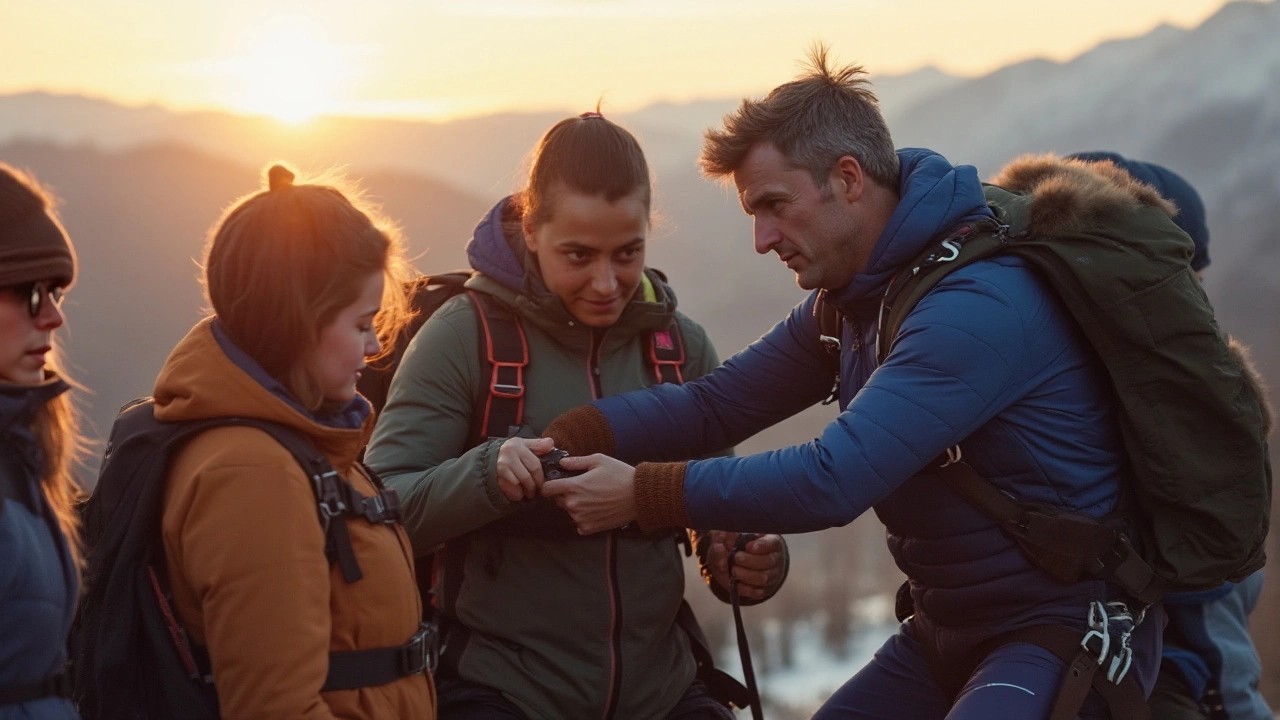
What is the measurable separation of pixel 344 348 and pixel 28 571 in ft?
2.39

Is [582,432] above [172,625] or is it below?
above

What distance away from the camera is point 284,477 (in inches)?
85.5

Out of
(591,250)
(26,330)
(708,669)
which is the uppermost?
(591,250)

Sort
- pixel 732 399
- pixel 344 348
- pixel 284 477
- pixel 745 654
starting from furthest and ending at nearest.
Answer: pixel 732 399 < pixel 745 654 < pixel 344 348 < pixel 284 477

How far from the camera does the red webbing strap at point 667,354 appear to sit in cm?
349

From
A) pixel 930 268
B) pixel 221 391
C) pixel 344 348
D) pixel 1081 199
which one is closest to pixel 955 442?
pixel 930 268

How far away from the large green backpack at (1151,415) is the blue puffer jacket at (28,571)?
76.9 inches

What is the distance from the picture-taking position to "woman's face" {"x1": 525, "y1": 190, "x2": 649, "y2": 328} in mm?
3199

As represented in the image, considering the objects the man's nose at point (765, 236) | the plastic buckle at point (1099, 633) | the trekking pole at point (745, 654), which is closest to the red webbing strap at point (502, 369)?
the man's nose at point (765, 236)

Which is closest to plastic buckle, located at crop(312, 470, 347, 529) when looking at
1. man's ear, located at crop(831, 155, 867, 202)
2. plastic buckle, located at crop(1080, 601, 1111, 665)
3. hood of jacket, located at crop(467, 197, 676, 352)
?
hood of jacket, located at crop(467, 197, 676, 352)

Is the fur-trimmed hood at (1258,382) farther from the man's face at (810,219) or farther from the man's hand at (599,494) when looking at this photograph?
the man's hand at (599,494)

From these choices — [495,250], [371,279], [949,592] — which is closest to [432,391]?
[495,250]

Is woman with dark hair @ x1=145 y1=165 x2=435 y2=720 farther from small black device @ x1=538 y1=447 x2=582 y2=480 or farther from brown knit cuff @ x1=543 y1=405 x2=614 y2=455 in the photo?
brown knit cuff @ x1=543 y1=405 x2=614 y2=455

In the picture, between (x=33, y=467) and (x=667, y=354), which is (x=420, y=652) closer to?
(x=33, y=467)
